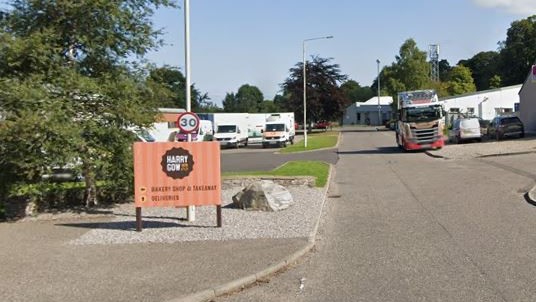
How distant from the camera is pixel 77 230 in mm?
11062

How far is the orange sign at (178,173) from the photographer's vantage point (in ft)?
36.4

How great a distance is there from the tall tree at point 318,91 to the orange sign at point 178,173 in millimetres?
67250

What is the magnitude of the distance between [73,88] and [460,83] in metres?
98.8

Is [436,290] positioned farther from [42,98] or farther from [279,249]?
[42,98]

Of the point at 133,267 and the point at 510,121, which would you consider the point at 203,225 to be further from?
the point at 510,121

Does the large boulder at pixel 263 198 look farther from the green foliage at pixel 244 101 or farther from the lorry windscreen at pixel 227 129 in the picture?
the green foliage at pixel 244 101

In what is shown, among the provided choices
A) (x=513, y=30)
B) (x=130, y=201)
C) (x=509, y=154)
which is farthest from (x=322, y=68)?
(x=130, y=201)

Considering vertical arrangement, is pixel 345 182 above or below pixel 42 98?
below

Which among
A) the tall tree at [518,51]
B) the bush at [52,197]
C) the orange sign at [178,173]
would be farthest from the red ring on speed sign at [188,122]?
the tall tree at [518,51]

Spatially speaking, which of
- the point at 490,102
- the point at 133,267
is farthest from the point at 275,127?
the point at 133,267

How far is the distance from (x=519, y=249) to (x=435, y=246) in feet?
3.86

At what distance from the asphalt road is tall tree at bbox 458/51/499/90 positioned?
112m

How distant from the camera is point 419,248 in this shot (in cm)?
929

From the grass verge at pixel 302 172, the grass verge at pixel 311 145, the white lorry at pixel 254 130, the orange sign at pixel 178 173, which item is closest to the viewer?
the orange sign at pixel 178 173
